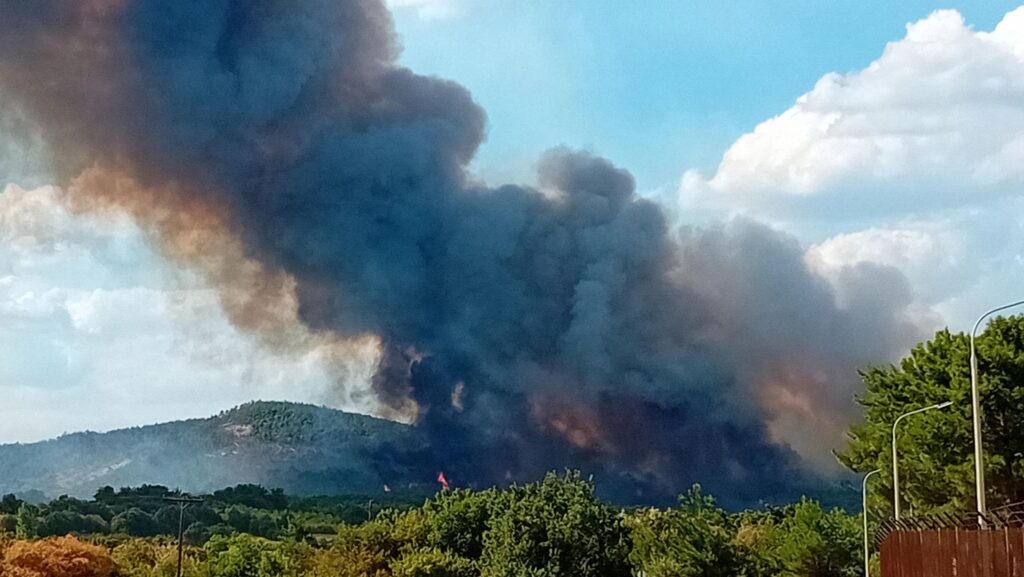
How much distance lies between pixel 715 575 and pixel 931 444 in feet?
78.2

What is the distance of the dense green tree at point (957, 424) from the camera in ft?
160

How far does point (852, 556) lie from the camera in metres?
68.4

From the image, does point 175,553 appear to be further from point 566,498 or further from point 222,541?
point 566,498

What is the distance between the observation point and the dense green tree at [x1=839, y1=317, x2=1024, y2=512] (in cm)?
4891

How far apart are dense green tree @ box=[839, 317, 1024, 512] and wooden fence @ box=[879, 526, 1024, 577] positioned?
17621mm

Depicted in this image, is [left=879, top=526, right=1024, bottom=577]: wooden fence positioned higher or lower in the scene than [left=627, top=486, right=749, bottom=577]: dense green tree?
lower

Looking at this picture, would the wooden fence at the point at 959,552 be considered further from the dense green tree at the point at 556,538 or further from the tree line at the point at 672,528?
the dense green tree at the point at 556,538

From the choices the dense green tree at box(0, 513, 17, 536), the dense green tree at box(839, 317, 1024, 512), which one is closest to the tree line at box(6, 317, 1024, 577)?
the dense green tree at box(839, 317, 1024, 512)

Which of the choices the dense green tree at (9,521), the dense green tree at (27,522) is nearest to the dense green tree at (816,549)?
the dense green tree at (27,522)

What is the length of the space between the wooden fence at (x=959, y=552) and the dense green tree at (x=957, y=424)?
1762 cm

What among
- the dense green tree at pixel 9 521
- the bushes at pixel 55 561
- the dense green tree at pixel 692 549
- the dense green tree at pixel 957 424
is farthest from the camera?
the dense green tree at pixel 9 521

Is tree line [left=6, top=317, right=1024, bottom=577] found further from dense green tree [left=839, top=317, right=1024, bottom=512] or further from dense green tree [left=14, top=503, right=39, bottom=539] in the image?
dense green tree [left=14, top=503, right=39, bottom=539]

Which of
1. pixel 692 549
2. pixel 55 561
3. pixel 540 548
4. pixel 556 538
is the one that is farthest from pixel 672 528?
pixel 55 561

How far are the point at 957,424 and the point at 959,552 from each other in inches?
1049
